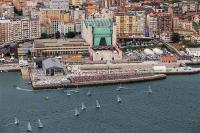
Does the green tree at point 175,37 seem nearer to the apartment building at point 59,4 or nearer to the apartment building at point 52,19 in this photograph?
the apartment building at point 52,19

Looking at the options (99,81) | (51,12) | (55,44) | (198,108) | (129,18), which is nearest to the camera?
(198,108)

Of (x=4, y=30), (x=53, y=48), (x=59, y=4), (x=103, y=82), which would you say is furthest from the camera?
(x=59, y=4)

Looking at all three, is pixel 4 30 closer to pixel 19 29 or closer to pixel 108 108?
pixel 19 29

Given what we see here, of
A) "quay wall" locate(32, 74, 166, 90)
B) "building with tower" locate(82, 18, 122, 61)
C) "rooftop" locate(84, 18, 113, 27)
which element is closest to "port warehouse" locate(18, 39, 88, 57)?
"building with tower" locate(82, 18, 122, 61)

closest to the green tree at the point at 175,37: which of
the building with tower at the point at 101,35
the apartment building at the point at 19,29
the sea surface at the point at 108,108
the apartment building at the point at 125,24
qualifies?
the apartment building at the point at 125,24

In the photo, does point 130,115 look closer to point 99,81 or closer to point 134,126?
point 134,126

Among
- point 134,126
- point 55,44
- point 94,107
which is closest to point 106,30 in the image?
point 55,44

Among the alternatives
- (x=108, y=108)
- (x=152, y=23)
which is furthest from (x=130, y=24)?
(x=108, y=108)
